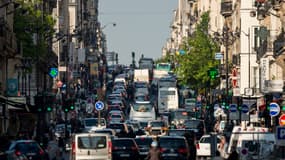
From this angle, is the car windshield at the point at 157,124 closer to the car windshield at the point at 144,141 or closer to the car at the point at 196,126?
the car at the point at 196,126

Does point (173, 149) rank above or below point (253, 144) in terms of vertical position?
below

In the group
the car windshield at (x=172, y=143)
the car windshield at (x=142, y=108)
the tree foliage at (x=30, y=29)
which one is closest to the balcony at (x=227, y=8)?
the car windshield at (x=142, y=108)

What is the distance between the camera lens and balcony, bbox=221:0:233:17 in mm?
128125

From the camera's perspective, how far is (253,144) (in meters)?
48.8

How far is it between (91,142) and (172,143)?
369 cm

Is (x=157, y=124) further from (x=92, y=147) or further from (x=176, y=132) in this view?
(x=92, y=147)

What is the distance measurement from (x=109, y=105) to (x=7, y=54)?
172 feet

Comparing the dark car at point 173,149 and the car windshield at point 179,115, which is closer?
the dark car at point 173,149

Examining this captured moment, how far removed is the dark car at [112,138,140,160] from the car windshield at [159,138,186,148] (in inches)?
69.3

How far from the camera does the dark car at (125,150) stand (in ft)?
188

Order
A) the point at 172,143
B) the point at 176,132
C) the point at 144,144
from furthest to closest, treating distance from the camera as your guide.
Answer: the point at 176,132 < the point at 144,144 < the point at 172,143

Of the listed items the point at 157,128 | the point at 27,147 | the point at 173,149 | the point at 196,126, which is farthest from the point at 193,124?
the point at 27,147

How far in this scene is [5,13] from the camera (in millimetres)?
78312

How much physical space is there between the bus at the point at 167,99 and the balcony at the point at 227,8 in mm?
8657
